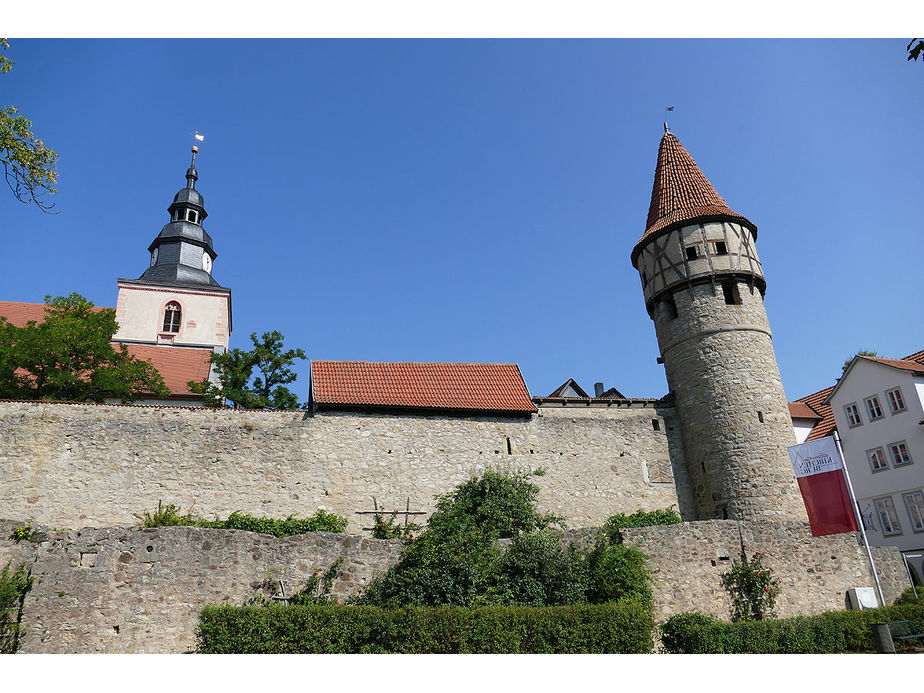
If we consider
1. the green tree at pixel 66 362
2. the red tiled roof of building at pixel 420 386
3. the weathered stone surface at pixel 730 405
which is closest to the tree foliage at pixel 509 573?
the red tiled roof of building at pixel 420 386

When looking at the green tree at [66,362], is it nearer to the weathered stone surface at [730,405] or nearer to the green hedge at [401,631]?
the green hedge at [401,631]

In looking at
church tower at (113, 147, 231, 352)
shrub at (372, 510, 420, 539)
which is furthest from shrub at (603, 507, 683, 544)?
church tower at (113, 147, 231, 352)

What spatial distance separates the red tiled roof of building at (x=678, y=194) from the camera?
22.2 metres

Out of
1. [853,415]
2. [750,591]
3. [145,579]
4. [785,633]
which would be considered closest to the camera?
[145,579]

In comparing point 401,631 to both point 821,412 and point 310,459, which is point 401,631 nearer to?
point 310,459

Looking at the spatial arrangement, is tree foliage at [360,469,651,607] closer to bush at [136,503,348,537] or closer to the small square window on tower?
bush at [136,503,348,537]

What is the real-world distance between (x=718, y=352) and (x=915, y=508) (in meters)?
8.72

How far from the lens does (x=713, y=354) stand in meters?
20.2

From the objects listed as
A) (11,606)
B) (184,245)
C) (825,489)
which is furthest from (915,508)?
(184,245)

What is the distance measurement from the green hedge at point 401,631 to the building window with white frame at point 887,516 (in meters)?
15.7

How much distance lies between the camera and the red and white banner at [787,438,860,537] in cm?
1520

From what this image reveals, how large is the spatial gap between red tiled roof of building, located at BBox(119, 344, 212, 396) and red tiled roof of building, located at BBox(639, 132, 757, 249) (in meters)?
18.0

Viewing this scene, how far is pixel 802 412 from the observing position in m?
27.8

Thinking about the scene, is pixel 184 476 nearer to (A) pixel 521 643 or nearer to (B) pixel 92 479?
(B) pixel 92 479
